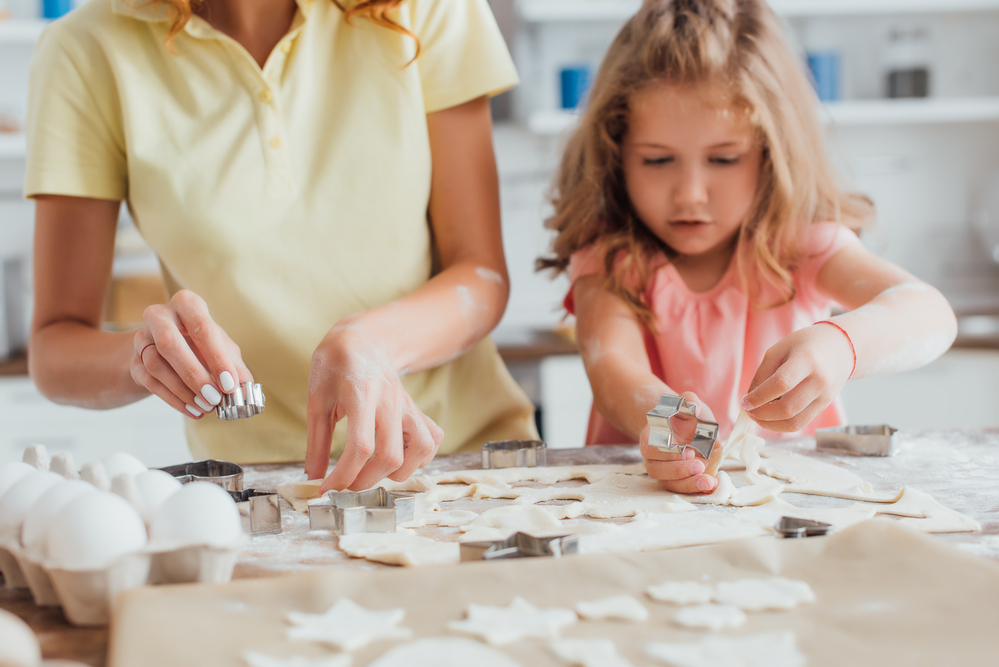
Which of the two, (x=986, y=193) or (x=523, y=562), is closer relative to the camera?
(x=523, y=562)

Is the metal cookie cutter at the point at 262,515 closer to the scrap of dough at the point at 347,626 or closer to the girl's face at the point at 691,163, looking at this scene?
the scrap of dough at the point at 347,626

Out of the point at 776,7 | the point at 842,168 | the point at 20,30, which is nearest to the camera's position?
the point at 842,168

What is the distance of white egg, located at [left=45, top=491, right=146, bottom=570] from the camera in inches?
19.2

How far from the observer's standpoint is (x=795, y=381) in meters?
0.77

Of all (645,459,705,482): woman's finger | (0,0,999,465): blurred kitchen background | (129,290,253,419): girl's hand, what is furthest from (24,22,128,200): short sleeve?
(0,0,999,465): blurred kitchen background

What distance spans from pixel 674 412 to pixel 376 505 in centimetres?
28

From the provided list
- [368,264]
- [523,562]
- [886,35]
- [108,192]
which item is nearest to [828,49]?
[886,35]

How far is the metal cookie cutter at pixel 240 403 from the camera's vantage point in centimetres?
74

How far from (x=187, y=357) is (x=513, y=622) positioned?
1.36 ft

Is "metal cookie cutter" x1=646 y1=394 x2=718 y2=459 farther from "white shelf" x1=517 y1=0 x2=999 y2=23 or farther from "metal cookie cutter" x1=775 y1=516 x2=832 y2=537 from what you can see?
"white shelf" x1=517 y1=0 x2=999 y2=23

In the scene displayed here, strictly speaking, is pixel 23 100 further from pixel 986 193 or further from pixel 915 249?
pixel 986 193

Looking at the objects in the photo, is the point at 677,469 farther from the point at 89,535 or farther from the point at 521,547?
the point at 89,535

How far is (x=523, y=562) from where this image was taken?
55 centimetres

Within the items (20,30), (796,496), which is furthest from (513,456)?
(20,30)
